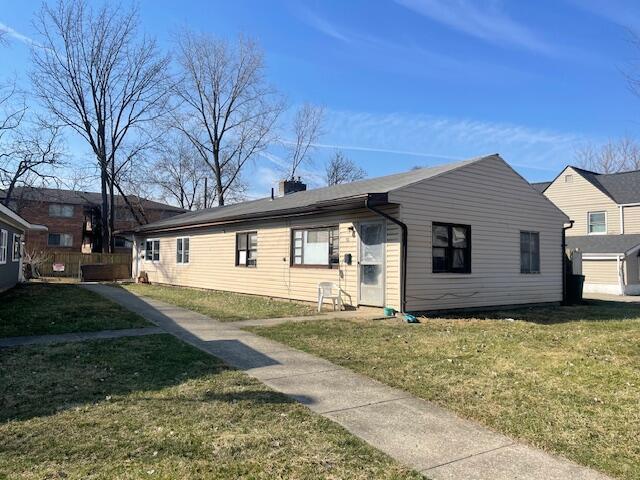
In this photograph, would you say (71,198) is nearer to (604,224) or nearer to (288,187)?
(288,187)

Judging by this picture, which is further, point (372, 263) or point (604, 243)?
point (604, 243)

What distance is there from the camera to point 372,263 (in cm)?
1188

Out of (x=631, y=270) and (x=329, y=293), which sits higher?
(x=631, y=270)

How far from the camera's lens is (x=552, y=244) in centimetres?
1510

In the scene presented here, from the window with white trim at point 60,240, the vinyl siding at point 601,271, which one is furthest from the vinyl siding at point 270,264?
the window with white trim at point 60,240

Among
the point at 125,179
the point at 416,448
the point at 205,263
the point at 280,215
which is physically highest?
the point at 125,179

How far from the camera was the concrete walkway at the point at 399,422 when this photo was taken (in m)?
3.48

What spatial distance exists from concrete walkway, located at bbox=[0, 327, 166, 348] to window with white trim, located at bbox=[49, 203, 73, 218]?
39.2m

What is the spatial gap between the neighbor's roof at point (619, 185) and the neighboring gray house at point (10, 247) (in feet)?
89.1

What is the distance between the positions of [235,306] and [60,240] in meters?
36.3

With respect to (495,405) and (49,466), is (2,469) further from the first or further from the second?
(495,405)

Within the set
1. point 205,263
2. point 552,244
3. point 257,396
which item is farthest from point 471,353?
point 205,263

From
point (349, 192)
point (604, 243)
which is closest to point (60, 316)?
point (349, 192)

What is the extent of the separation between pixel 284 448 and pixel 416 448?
1.03 m
